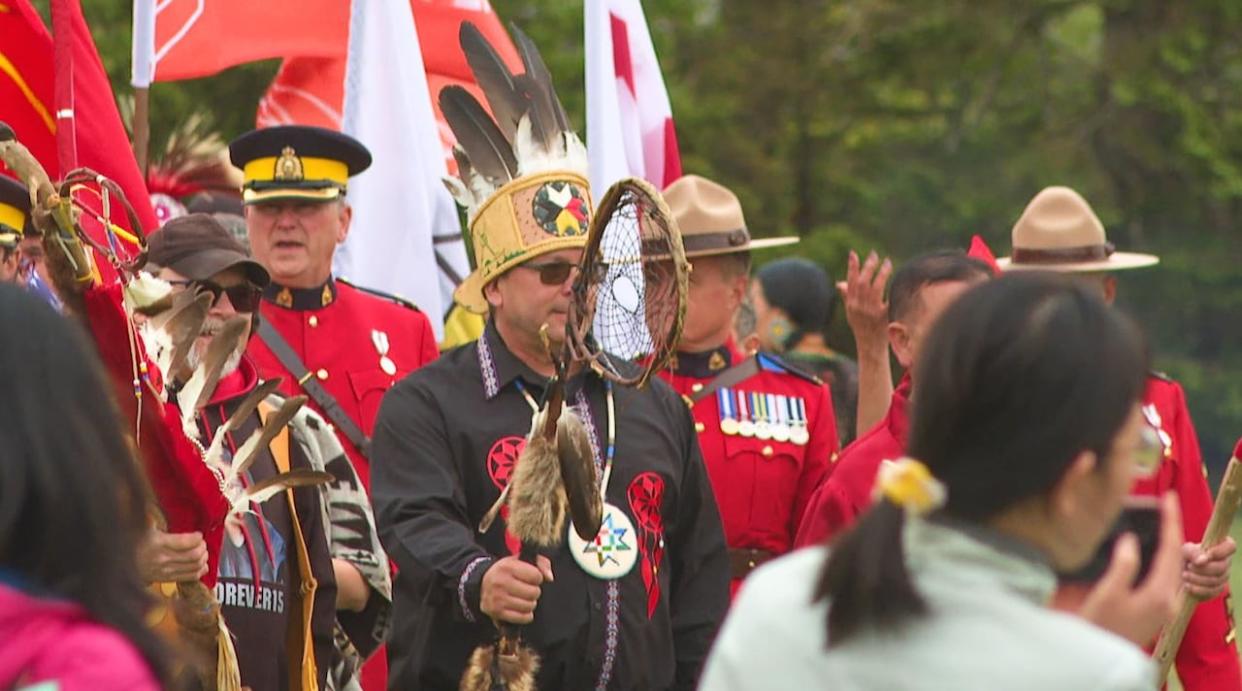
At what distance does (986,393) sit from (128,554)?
105 centimetres

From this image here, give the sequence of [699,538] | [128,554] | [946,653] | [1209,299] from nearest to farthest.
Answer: [946,653] → [128,554] → [699,538] → [1209,299]

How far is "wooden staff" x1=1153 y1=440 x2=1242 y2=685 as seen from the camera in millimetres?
5352

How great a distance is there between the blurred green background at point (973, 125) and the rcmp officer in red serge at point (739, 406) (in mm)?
16070

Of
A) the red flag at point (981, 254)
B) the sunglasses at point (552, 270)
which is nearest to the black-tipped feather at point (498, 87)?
the sunglasses at point (552, 270)

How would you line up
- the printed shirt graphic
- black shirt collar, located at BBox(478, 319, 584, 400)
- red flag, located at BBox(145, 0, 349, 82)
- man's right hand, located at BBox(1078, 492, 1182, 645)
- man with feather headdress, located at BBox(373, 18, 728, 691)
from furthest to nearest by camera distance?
1. red flag, located at BBox(145, 0, 349, 82)
2. black shirt collar, located at BBox(478, 319, 584, 400)
3. the printed shirt graphic
4. man with feather headdress, located at BBox(373, 18, 728, 691)
5. man's right hand, located at BBox(1078, 492, 1182, 645)

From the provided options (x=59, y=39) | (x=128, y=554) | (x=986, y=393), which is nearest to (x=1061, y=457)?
(x=986, y=393)

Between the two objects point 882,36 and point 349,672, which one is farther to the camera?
point 882,36

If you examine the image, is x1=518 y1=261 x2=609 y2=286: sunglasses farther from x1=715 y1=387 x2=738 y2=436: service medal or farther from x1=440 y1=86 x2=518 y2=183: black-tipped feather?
x1=715 y1=387 x2=738 y2=436: service medal

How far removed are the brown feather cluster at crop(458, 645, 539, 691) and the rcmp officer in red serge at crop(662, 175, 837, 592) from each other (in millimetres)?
1701

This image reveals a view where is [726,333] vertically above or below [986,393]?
below

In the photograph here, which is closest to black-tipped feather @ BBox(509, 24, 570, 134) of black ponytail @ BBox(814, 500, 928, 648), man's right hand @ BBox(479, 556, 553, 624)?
man's right hand @ BBox(479, 556, 553, 624)

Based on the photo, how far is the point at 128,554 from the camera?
9.06ft

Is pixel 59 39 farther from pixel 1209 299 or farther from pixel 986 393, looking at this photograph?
pixel 1209 299

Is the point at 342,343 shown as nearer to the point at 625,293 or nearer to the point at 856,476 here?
the point at 625,293
